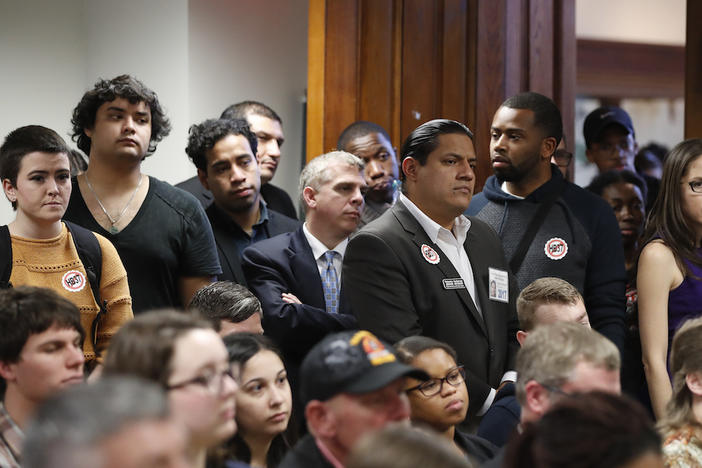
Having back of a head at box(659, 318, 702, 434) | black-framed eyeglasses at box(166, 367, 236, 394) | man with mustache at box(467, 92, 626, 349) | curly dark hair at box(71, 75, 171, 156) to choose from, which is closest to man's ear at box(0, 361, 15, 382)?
black-framed eyeglasses at box(166, 367, 236, 394)

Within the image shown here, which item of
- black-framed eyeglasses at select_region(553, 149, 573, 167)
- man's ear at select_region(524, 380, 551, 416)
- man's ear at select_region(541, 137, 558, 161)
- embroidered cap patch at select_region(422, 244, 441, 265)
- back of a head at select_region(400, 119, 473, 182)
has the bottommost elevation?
man's ear at select_region(524, 380, 551, 416)

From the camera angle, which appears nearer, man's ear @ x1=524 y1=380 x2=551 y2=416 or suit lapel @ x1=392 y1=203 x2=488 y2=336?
man's ear @ x1=524 y1=380 x2=551 y2=416

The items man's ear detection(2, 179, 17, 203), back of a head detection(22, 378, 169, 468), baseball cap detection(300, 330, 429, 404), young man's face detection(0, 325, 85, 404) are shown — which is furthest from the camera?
man's ear detection(2, 179, 17, 203)

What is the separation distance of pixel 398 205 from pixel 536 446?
167 cm

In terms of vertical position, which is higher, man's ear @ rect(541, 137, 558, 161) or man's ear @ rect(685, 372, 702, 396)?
man's ear @ rect(541, 137, 558, 161)

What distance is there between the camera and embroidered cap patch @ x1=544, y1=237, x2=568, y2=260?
137 inches

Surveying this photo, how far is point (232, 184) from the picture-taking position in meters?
3.73

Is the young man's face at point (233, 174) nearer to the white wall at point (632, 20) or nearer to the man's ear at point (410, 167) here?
the man's ear at point (410, 167)

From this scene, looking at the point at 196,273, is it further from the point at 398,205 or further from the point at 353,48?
the point at 353,48

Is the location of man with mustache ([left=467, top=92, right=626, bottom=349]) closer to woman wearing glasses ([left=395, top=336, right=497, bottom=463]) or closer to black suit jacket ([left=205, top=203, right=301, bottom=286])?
black suit jacket ([left=205, top=203, right=301, bottom=286])

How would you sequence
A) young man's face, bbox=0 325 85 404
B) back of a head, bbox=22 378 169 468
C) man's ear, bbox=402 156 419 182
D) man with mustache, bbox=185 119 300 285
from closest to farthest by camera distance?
back of a head, bbox=22 378 169 468, young man's face, bbox=0 325 85 404, man's ear, bbox=402 156 419 182, man with mustache, bbox=185 119 300 285

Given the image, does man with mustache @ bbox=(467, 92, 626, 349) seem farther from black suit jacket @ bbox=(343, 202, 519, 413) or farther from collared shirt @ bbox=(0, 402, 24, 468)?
collared shirt @ bbox=(0, 402, 24, 468)

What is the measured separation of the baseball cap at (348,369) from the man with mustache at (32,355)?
22.9 inches

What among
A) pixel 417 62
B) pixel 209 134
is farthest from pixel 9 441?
pixel 417 62
